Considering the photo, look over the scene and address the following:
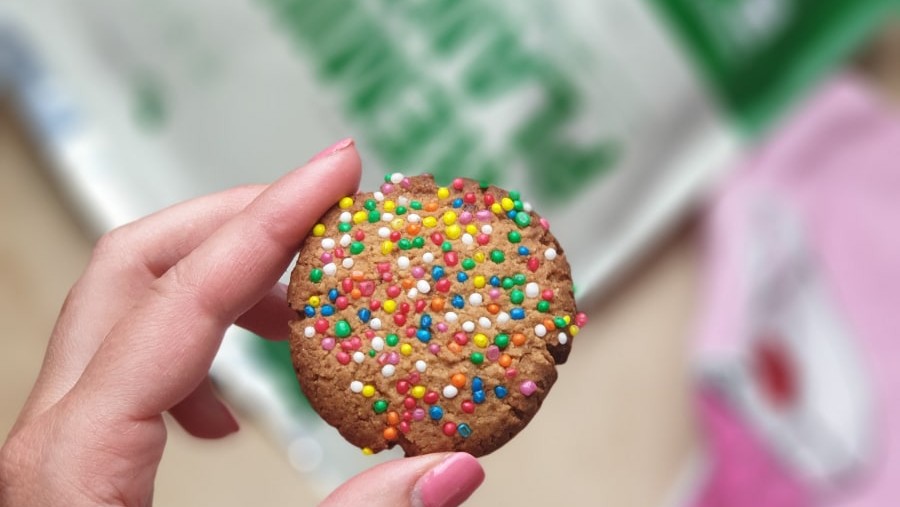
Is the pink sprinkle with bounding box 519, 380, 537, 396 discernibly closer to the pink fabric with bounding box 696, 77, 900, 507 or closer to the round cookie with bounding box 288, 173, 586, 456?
the round cookie with bounding box 288, 173, 586, 456

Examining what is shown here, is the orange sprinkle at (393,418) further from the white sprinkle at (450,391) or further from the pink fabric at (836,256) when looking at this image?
the pink fabric at (836,256)

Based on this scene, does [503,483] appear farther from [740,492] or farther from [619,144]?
[619,144]

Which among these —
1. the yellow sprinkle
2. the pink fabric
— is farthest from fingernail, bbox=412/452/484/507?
the pink fabric

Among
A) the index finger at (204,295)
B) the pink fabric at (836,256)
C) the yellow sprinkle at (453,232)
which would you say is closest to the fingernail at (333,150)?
the index finger at (204,295)

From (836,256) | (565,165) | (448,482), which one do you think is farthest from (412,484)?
(836,256)

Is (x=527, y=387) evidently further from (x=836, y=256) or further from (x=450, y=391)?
(x=836, y=256)

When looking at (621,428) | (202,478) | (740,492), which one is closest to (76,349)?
(202,478)
